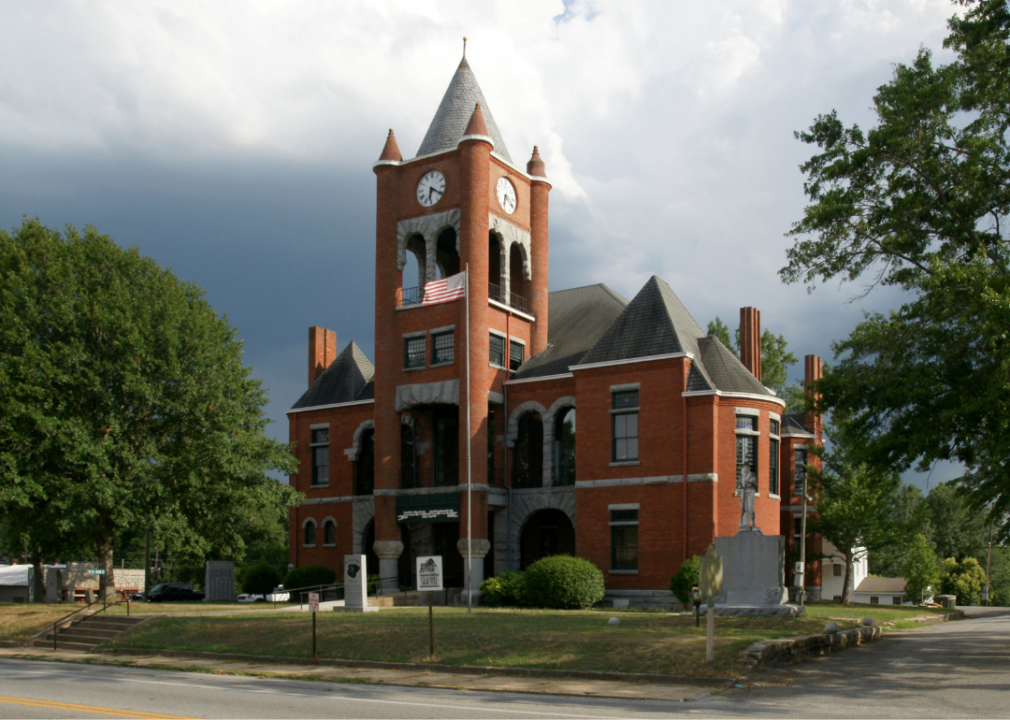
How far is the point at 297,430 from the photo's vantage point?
160 feet

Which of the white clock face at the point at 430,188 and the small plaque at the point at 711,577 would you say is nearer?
the small plaque at the point at 711,577

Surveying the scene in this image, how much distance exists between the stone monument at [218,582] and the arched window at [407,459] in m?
11.1

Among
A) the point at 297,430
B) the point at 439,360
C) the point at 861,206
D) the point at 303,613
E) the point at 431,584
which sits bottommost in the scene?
the point at 303,613

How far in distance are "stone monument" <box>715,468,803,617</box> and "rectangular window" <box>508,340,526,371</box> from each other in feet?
59.0

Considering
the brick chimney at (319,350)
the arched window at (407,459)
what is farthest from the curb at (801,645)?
the brick chimney at (319,350)

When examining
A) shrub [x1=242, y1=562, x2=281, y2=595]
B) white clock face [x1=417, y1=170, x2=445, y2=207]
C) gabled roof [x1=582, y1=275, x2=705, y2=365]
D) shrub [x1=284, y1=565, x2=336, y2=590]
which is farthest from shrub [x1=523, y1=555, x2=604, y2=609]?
shrub [x1=242, y1=562, x2=281, y2=595]

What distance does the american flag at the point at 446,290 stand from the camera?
123 feet

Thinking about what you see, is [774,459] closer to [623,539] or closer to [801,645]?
[623,539]

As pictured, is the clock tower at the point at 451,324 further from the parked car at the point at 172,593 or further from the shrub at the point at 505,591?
the parked car at the point at 172,593

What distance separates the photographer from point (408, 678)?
18031 mm

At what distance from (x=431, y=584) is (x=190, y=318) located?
63.0ft

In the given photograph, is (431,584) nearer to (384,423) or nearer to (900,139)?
(900,139)

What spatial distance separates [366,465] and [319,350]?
8.92 metres

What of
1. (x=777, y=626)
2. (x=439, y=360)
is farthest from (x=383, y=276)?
(x=777, y=626)
